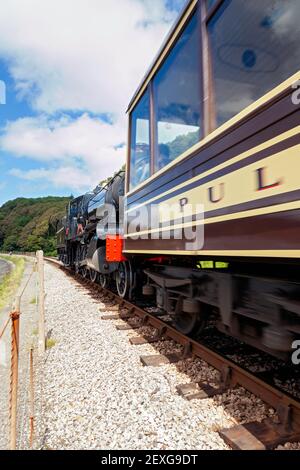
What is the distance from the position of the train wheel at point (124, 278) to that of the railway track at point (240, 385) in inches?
76.4

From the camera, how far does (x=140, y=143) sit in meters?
4.66

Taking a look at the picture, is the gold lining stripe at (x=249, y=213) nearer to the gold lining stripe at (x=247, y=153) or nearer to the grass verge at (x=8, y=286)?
the gold lining stripe at (x=247, y=153)

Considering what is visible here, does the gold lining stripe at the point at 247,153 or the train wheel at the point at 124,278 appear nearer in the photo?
the gold lining stripe at the point at 247,153

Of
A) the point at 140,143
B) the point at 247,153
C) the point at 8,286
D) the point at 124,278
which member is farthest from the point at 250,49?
the point at 8,286

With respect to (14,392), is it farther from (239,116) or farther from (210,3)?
(210,3)

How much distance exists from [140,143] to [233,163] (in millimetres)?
2478

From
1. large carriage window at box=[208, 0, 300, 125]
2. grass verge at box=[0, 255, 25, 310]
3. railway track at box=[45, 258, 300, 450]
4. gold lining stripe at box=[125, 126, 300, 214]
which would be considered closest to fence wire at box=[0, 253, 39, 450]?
railway track at box=[45, 258, 300, 450]

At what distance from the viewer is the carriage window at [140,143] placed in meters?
4.33

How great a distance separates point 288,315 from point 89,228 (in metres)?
8.67

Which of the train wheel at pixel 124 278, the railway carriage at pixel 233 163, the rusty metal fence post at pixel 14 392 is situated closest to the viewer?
the railway carriage at pixel 233 163

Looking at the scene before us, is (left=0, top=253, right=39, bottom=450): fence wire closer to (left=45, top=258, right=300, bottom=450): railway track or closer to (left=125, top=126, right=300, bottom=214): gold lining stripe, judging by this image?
(left=45, top=258, right=300, bottom=450): railway track

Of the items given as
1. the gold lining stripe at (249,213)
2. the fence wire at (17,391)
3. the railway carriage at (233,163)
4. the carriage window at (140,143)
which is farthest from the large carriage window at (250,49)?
the fence wire at (17,391)

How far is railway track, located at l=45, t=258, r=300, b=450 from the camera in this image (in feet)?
7.42

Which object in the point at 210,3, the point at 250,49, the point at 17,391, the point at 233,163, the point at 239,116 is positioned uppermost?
the point at 210,3
